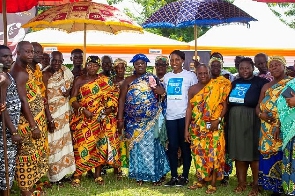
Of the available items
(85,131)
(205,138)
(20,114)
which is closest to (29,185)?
(20,114)

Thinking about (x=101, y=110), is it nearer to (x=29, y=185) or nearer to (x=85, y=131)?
(x=85, y=131)

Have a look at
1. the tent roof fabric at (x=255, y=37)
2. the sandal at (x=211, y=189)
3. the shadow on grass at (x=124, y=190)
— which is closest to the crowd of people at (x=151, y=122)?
the sandal at (x=211, y=189)

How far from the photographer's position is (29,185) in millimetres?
6168

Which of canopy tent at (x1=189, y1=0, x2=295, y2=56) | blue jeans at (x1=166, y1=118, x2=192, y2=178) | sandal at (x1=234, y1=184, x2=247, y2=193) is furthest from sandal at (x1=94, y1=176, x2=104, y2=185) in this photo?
canopy tent at (x1=189, y1=0, x2=295, y2=56)

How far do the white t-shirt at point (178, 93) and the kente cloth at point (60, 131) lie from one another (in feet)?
4.87

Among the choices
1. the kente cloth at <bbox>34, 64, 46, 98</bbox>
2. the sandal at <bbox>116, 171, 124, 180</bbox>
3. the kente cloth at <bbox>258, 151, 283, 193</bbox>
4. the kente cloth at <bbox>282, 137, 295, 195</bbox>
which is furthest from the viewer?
the sandal at <bbox>116, 171, 124, 180</bbox>

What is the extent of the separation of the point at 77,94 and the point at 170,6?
83.2 inches

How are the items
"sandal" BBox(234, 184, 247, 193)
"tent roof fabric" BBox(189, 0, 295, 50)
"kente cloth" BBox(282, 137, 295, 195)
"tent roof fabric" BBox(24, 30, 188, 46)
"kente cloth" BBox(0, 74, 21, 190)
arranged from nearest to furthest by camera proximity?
"kente cloth" BBox(0, 74, 21, 190) → "kente cloth" BBox(282, 137, 295, 195) → "sandal" BBox(234, 184, 247, 193) → "tent roof fabric" BBox(24, 30, 188, 46) → "tent roof fabric" BBox(189, 0, 295, 50)

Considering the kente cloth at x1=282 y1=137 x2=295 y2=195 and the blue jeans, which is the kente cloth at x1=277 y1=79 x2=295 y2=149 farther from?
the blue jeans

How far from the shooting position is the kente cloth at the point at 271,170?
6453mm

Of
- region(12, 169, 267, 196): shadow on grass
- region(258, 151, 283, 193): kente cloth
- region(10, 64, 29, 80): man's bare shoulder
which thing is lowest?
region(12, 169, 267, 196): shadow on grass

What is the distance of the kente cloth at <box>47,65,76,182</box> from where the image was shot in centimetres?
704

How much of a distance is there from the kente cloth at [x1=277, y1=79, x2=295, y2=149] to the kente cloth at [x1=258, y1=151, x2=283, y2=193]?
0.39 meters

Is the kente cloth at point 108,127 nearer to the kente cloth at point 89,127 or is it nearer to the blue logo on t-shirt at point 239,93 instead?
the kente cloth at point 89,127
